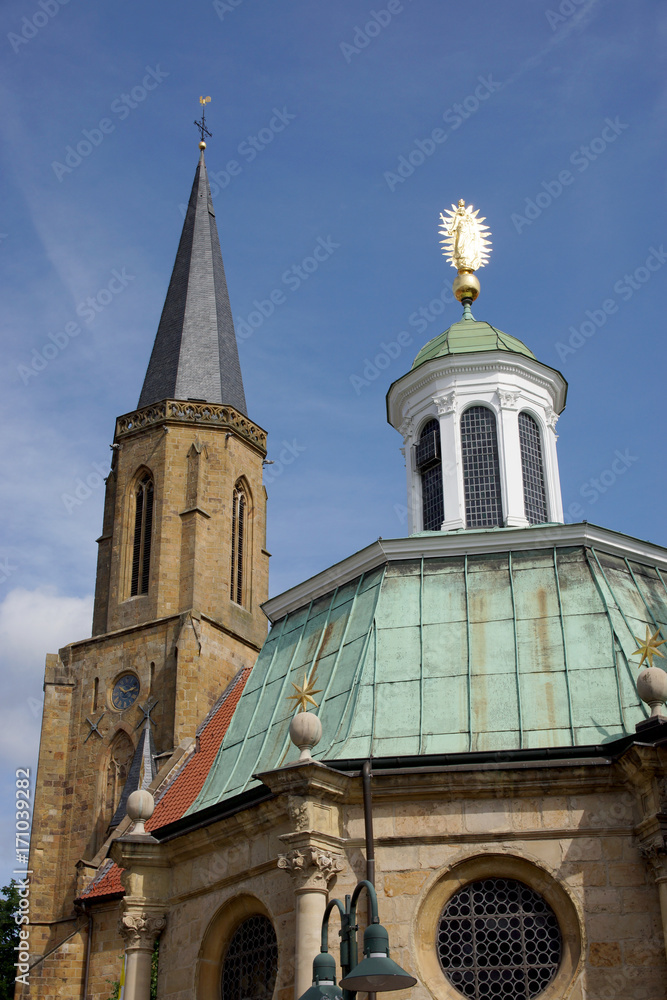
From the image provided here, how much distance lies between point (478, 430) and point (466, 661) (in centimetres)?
754

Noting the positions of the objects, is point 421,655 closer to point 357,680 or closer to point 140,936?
point 357,680

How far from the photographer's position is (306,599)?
837 inches

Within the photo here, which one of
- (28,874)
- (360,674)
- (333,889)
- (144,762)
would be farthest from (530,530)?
(28,874)

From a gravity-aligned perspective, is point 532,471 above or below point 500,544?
above

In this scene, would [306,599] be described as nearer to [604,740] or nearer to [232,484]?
[604,740]

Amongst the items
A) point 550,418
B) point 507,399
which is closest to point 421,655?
point 507,399

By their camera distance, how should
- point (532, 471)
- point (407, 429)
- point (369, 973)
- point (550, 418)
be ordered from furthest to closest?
point (407, 429) → point (550, 418) → point (532, 471) → point (369, 973)

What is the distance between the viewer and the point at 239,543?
175ft

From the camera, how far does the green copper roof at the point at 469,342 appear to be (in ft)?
81.6

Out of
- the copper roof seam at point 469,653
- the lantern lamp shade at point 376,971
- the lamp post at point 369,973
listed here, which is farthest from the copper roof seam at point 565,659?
the lantern lamp shade at point 376,971

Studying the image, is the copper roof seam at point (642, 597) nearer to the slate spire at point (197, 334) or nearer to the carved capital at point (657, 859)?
the carved capital at point (657, 859)

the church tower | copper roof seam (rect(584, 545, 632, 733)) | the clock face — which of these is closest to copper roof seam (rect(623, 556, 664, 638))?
copper roof seam (rect(584, 545, 632, 733))

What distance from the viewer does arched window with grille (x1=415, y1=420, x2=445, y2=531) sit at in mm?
24062

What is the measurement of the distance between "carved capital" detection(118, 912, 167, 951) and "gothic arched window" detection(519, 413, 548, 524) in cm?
996
